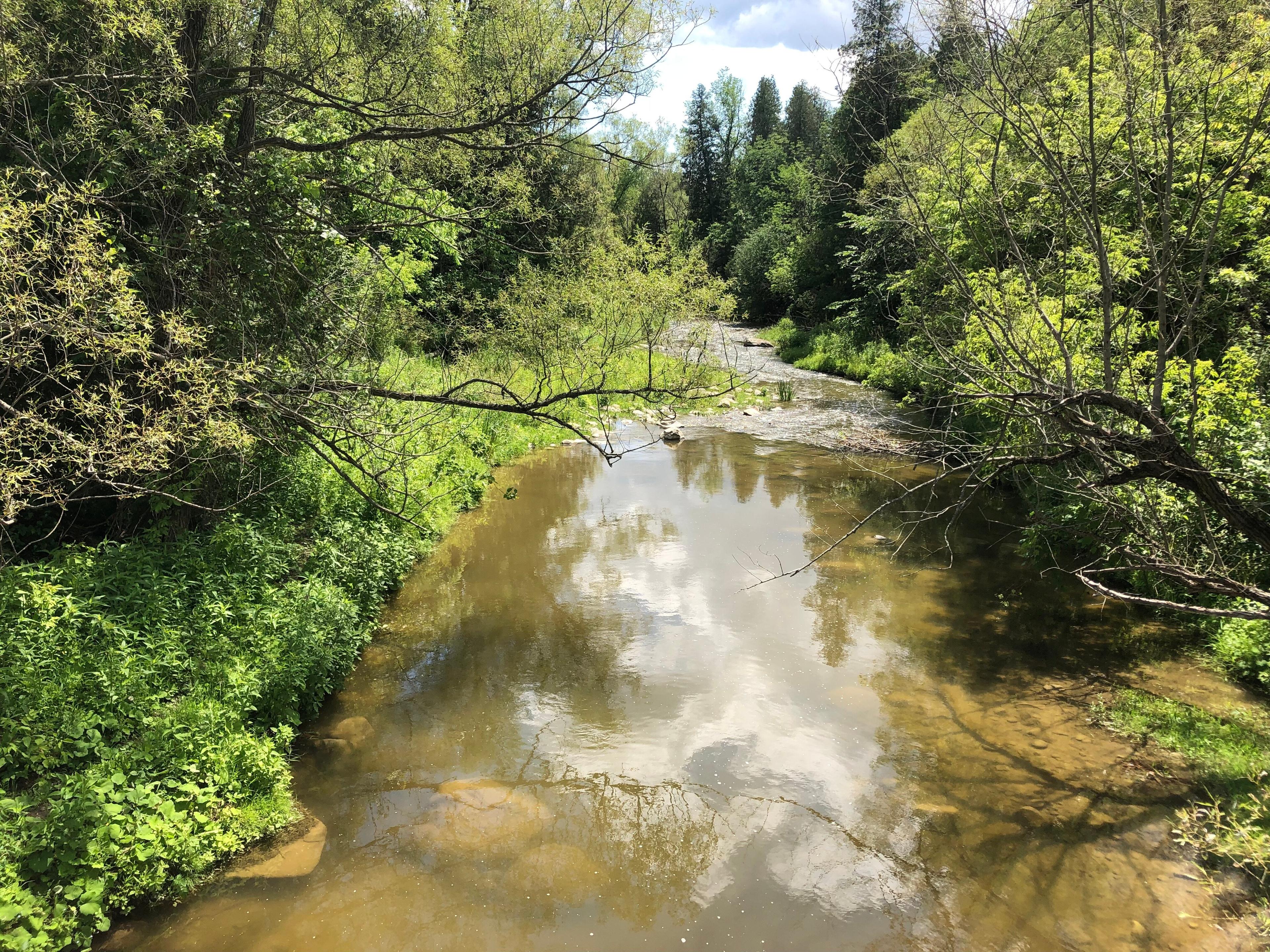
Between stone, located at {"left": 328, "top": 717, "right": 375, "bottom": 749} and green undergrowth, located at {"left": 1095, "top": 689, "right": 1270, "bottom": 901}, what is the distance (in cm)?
661

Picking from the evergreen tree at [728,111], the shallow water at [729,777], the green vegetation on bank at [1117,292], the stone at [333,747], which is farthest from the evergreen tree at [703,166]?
the stone at [333,747]

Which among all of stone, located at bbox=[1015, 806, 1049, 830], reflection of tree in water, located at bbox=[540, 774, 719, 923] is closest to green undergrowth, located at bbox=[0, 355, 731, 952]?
reflection of tree in water, located at bbox=[540, 774, 719, 923]

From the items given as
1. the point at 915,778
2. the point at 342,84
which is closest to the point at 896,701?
the point at 915,778

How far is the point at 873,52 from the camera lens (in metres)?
27.6

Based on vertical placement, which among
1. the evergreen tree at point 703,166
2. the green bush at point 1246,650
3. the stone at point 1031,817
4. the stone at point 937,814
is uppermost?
the evergreen tree at point 703,166

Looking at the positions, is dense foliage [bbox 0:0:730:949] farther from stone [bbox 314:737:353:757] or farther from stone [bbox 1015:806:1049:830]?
stone [bbox 1015:806:1049:830]

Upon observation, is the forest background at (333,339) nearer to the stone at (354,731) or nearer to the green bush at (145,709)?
the green bush at (145,709)

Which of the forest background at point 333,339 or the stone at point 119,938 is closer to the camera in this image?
the forest background at point 333,339

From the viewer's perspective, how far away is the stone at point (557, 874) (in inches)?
204

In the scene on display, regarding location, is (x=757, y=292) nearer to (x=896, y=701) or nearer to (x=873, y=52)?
(x=873, y=52)

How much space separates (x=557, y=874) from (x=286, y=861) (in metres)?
1.97

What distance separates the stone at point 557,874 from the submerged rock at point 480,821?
18cm

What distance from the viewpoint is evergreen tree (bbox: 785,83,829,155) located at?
2032 inches

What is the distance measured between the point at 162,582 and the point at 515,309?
437 inches
